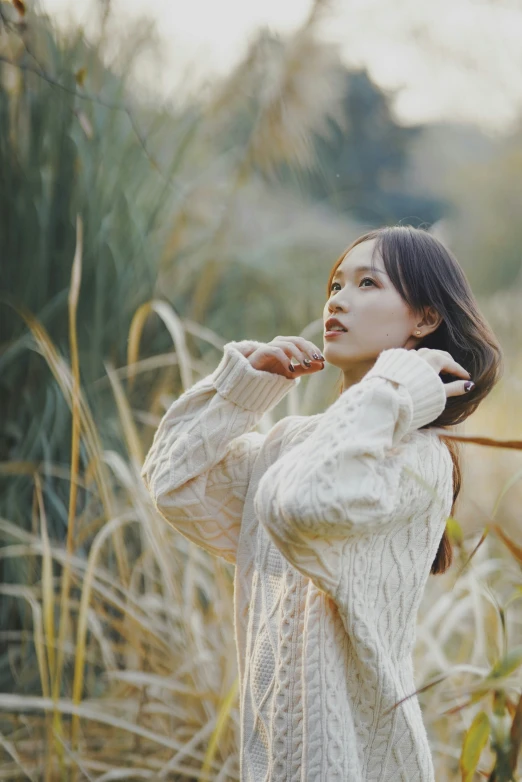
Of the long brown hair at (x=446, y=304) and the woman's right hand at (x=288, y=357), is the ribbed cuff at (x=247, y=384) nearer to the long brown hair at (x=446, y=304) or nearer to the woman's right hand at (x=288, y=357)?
the woman's right hand at (x=288, y=357)

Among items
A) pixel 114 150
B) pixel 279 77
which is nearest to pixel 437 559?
pixel 114 150

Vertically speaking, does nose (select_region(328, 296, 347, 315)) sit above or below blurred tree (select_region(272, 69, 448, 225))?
below

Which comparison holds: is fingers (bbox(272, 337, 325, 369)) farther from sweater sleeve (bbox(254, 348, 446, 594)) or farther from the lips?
sweater sleeve (bbox(254, 348, 446, 594))

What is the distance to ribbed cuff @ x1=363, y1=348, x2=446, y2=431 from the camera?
121 cm

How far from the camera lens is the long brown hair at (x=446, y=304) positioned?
1379 millimetres

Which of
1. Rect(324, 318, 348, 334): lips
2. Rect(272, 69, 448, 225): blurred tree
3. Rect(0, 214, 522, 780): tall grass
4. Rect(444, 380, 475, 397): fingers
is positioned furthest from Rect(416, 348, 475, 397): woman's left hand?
Rect(272, 69, 448, 225): blurred tree

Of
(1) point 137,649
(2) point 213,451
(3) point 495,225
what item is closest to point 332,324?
(2) point 213,451

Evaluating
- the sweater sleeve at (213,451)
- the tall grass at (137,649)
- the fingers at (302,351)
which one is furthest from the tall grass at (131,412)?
the fingers at (302,351)

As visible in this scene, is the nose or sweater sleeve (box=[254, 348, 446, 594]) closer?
sweater sleeve (box=[254, 348, 446, 594])

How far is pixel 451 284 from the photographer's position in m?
1.40

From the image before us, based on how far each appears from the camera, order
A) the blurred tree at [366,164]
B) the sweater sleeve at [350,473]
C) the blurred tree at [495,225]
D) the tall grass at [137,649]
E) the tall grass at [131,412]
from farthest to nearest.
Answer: the blurred tree at [495,225], the blurred tree at [366,164], the tall grass at [131,412], the tall grass at [137,649], the sweater sleeve at [350,473]

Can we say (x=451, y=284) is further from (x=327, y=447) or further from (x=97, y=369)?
(x=97, y=369)

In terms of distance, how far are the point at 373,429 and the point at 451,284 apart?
1.12 ft

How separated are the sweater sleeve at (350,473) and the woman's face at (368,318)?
0.37ft
